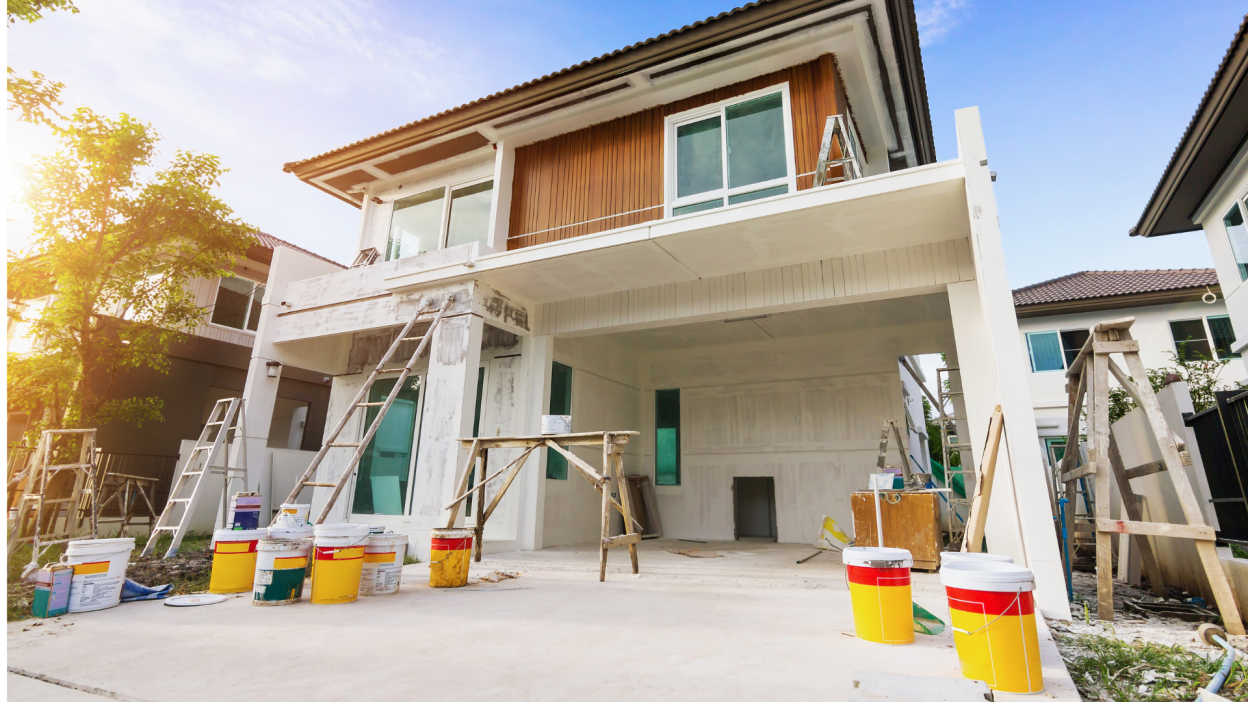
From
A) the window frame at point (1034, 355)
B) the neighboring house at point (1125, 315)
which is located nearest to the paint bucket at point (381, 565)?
the neighboring house at point (1125, 315)

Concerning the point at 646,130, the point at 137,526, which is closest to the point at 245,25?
the point at 646,130

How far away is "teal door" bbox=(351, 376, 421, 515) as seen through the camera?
9.83m

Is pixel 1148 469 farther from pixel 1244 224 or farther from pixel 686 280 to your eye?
pixel 1244 224

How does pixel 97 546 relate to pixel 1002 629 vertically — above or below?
above

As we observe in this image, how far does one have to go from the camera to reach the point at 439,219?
1029 centimetres

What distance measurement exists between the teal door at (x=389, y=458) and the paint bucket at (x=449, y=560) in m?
4.69

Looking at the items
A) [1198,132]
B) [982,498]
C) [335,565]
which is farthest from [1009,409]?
[1198,132]

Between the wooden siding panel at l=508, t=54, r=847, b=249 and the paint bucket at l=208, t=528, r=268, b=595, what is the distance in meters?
5.69

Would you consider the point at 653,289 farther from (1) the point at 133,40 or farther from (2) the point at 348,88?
(1) the point at 133,40

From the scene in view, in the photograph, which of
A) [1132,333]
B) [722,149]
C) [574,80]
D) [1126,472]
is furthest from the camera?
[1132,333]

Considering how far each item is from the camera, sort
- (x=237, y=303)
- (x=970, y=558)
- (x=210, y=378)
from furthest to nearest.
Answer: (x=237, y=303), (x=210, y=378), (x=970, y=558)

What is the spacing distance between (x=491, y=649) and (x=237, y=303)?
15.4 meters

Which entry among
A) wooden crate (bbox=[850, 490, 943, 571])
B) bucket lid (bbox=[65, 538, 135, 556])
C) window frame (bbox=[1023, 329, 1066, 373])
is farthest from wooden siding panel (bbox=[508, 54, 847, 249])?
window frame (bbox=[1023, 329, 1066, 373])

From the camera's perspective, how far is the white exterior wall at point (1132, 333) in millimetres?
15016
